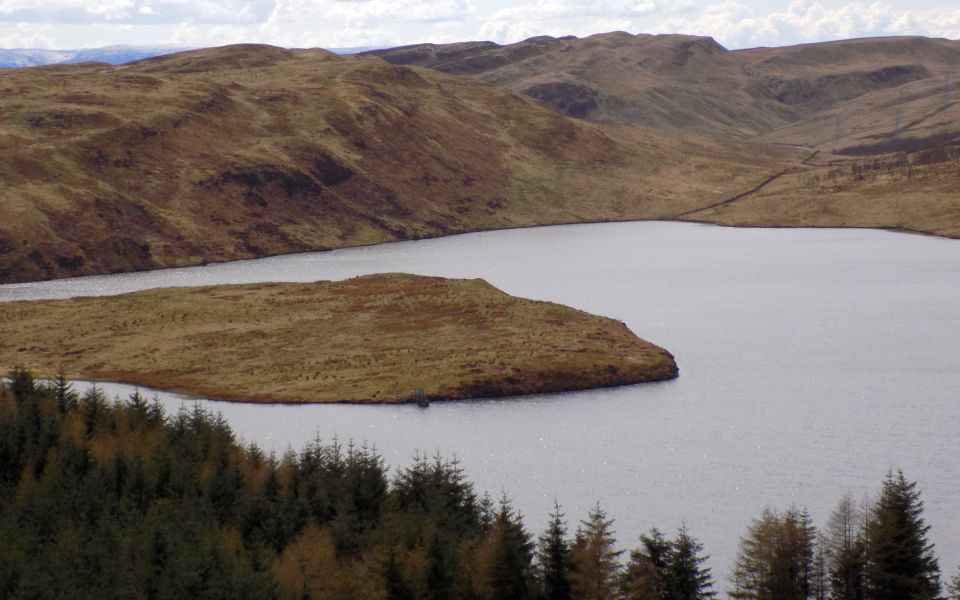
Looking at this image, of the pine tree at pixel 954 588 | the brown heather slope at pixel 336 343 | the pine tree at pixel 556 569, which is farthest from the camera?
the brown heather slope at pixel 336 343

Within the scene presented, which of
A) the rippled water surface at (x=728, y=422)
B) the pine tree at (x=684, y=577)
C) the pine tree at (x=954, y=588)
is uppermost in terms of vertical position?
the rippled water surface at (x=728, y=422)

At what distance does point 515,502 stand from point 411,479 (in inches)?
378

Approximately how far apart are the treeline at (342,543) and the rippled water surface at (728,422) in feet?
21.4

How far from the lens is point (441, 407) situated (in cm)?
10581

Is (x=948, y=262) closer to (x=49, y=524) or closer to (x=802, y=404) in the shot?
(x=802, y=404)

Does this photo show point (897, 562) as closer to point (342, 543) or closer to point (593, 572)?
point (593, 572)

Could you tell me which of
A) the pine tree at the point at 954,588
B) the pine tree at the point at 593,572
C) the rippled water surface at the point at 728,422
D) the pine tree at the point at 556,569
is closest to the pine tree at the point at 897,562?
the pine tree at the point at 954,588

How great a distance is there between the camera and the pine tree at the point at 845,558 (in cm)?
5872

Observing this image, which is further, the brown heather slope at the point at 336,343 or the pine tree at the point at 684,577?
the brown heather slope at the point at 336,343

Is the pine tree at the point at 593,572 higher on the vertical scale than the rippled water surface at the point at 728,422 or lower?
lower

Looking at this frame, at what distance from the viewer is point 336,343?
131 meters

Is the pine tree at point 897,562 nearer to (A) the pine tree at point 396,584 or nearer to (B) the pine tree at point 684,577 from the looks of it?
(B) the pine tree at point 684,577

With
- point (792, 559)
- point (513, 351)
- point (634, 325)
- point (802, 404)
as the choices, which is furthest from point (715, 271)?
point (792, 559)

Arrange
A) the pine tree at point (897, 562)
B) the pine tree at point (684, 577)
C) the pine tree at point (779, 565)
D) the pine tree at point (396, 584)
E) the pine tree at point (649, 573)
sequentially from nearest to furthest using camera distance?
the pine tree at point (396, 584), the pine tree at point (649, 573), the pine tree at point (684, 577), the pine tree at point (897, 562), the pine tree at point (779, 565)
